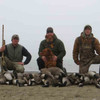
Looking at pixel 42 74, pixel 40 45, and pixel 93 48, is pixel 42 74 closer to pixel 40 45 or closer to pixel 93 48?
pixel 40 45

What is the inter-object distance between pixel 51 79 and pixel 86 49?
1820mm

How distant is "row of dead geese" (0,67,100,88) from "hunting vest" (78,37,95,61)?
3.61ft

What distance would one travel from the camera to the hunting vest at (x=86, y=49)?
9.79m

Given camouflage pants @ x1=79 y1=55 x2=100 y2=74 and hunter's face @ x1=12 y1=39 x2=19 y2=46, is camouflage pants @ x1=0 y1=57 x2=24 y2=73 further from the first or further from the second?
camouflage pants @ x1=79 y1=55 x2=100 y2=74

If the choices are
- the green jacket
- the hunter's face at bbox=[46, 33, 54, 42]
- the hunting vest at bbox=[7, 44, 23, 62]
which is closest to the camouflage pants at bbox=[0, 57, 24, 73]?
the hunting vest at bbox=[7, 44, 23, 62]

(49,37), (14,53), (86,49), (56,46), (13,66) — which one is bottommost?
(13,66)

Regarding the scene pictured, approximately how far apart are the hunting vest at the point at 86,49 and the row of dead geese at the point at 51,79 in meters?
1.10

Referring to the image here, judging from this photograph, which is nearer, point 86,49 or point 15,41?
point 86,49

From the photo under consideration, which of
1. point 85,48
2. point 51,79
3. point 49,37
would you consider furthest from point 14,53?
point 85,48

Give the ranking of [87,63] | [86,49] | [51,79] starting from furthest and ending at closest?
[87,63]
[86,49]
[51,79]

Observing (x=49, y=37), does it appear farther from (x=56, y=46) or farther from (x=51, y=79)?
(x=51, y=79)

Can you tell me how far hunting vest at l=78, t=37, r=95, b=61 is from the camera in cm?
979

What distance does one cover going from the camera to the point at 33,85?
9.05 m

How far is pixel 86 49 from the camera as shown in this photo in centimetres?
984
